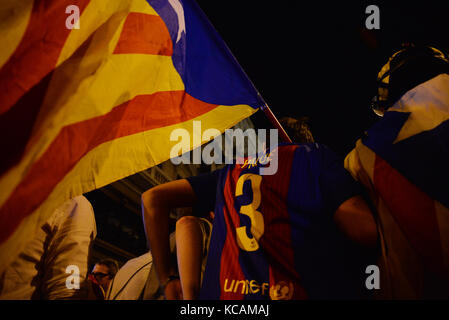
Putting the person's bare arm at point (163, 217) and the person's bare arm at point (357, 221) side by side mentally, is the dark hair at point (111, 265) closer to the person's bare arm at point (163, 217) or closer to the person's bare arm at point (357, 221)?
the person's bare arm at point (163, 217)

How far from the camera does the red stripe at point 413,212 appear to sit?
103cm

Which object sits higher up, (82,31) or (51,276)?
(82,31)

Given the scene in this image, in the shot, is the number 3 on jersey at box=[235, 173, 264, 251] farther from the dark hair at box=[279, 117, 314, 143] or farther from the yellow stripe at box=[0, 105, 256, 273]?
the dark hair at box=[279, 117, 314, 143]

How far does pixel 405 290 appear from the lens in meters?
1.12

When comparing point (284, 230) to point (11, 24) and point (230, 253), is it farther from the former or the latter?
point (11, 24)

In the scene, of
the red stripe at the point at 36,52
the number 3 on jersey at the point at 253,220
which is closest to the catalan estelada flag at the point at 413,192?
the number 3 on jersey at the point at 253,220

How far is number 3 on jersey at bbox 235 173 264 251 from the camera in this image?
58.6 inches

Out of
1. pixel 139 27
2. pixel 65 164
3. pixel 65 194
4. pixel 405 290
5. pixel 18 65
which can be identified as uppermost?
pixel 139 27

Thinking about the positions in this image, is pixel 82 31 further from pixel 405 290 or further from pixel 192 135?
pixel 405 290

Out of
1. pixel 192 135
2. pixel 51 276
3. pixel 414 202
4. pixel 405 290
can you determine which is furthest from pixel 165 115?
pixel 405 290

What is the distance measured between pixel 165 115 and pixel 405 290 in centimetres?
178

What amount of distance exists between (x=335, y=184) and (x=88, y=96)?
1540 mm

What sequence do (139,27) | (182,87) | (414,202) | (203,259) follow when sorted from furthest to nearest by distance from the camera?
(182,87), (139,27), (203,259), (414,202)

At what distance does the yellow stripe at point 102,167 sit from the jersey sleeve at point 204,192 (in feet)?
0.99
